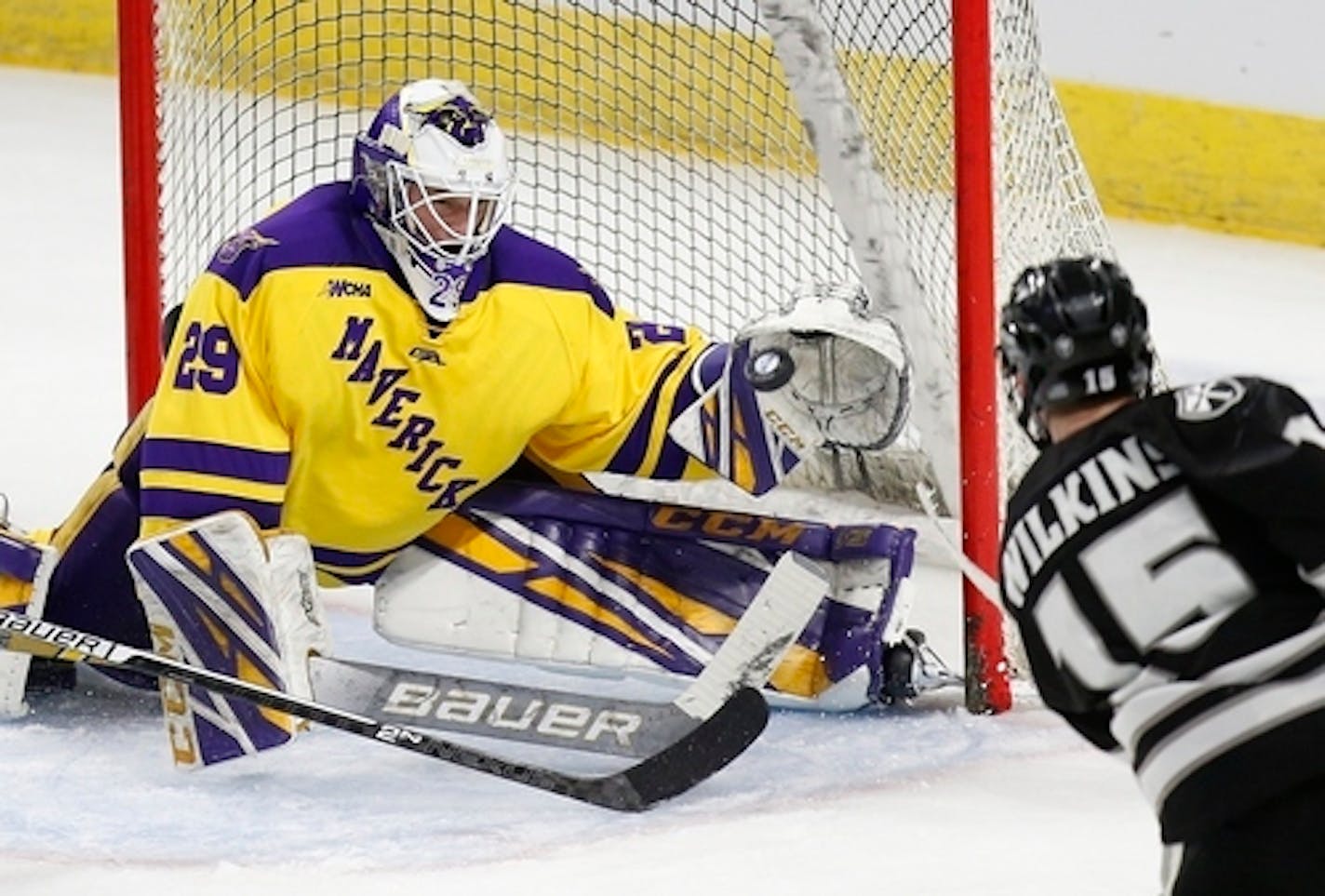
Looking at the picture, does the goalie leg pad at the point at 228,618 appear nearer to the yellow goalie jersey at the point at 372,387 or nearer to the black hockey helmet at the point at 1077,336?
the yellow goalie jersey at the point at 372,387

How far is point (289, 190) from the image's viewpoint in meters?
3.83

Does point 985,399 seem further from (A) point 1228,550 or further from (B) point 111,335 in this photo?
(B) point 111,335

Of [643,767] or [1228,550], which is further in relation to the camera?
[643,767]

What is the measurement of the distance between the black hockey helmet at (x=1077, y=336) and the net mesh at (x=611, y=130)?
5.10ft

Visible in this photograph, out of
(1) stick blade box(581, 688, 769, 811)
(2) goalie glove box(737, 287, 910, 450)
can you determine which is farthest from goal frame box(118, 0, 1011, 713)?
(1) stick blade box(581, 688, 769, 811)

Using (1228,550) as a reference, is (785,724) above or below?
below

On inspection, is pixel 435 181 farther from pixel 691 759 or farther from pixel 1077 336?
pixel 1077 336

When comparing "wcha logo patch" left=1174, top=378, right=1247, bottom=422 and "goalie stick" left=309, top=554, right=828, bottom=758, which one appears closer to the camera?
"wcha logo patch" left=1174, top=378, right=1247, bottom=422

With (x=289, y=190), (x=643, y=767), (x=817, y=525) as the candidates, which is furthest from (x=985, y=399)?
(x=289, y=190)

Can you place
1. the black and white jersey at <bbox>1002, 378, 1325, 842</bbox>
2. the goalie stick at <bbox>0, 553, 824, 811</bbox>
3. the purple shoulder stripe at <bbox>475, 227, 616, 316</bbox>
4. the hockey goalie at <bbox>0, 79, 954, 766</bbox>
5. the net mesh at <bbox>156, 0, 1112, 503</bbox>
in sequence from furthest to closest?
the net mesh at <bbox>156, 0, 1112, 503</bbox> < the purple shoulder stripe at <bbox>475, 227, 616, 316</bbox> < the hockey goalie at <bbox>0, 79, 954, 766</bbox> < the goalie stick at <bbox>0, 553, 824, 811</bbox> < the black and white jersey at <bbox>1002, 378, 1325, 842</bbox>

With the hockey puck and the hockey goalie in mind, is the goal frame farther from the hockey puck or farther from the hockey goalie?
the hockey puck

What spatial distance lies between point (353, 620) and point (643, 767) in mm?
878

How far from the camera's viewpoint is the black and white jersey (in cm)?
184

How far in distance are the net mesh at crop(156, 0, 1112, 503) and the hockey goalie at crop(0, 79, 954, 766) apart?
42cm
